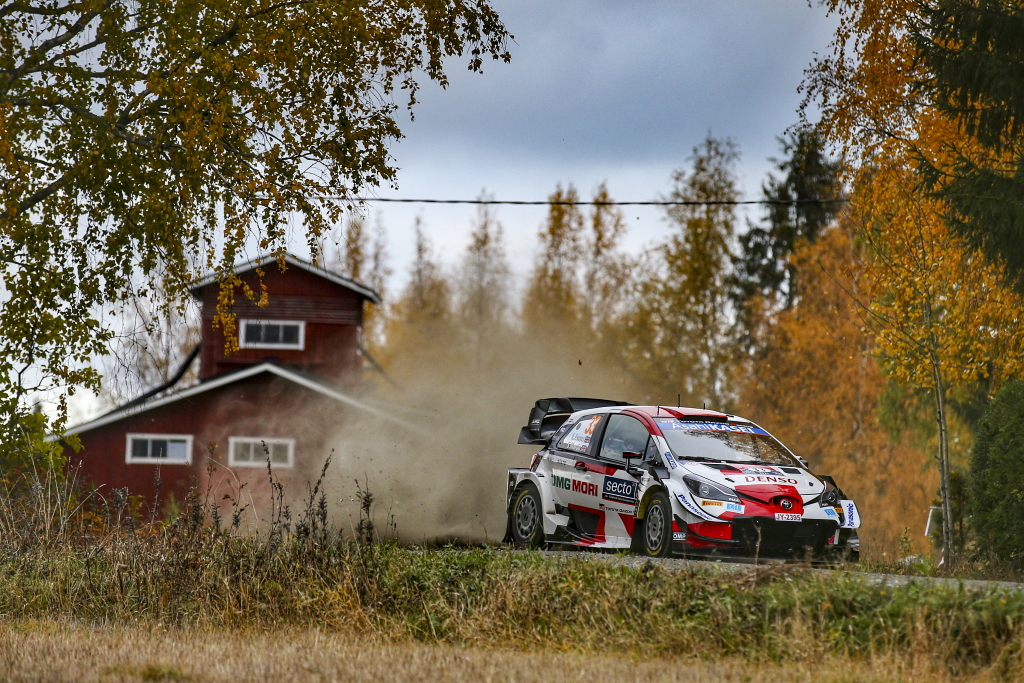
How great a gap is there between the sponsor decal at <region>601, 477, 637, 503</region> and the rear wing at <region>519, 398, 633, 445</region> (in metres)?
2.32

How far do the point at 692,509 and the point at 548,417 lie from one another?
4858 millimetres

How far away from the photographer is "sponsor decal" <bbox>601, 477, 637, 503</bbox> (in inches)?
485

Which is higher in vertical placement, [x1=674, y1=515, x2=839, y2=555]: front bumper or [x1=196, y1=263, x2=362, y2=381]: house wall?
[x1=196, y1=263, x2=362, y2=381]: house wall

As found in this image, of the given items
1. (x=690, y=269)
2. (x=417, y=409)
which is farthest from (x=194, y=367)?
(x=417, y=409)

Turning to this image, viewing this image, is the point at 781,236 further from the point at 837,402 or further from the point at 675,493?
the point at 675,493

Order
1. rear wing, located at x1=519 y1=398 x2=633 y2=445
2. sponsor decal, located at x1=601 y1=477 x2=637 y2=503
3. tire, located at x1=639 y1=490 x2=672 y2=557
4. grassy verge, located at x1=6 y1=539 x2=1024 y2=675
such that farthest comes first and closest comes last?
rear wing, located at x1=519 y1=398 x2=633 y2=445
sponsor decal, located at x1=601 y1=477 x2=637 y2=503
tire, located at x1=639 y1=490 x2=672 y2=557
grassy verge, located at x1=6 y1=539 x2=1024 y2=675

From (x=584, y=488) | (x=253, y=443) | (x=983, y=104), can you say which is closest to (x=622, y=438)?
(x=584, y=488)

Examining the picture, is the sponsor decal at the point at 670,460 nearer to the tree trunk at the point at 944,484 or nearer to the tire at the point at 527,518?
the tire at the point at 527,518

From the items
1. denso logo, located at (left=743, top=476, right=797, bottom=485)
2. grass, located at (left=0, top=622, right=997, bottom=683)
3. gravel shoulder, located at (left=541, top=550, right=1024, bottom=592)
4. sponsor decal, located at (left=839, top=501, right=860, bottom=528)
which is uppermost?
denso logo, located at (left=743, top=476, right=797, bottom=485)

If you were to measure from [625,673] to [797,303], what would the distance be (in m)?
41.0

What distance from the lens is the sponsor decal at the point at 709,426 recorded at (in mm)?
12820

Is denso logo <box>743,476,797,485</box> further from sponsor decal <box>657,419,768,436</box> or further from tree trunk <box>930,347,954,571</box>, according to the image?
tree trunk <box>930,347,954,571</box>

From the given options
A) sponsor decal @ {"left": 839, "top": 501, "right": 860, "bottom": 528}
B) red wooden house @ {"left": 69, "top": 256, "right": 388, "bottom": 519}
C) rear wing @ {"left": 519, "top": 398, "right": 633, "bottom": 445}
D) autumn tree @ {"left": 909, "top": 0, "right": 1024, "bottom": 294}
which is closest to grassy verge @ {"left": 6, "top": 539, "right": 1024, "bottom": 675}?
sponsor decal @ {"left": 839, "top": 501, "right": 860, "bottom": 528}

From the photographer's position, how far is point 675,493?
11609mm
